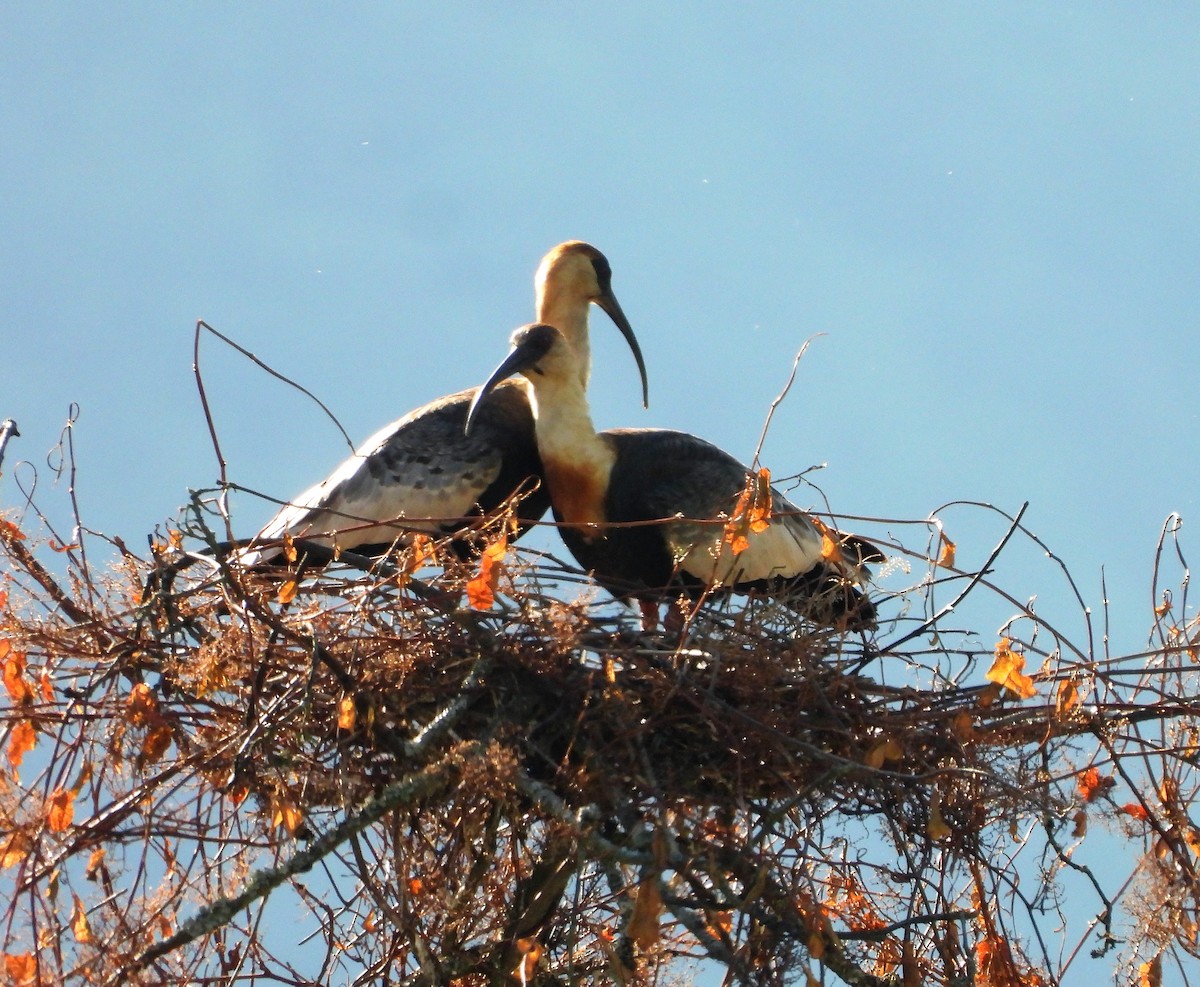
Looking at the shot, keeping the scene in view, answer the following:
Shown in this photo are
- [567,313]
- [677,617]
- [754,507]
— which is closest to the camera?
[754,507]

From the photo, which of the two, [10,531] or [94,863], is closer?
[94,863]

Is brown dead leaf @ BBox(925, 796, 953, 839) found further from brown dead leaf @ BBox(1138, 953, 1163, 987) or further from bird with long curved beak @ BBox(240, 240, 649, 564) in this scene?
bird with long curved beak @ BBox(240, 240, 649, 564)

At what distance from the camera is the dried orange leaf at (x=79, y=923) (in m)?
3.84

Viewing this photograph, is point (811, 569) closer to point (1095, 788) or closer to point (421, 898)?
point (1095, 788)

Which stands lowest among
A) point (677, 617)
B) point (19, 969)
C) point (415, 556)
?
point (19, 969)

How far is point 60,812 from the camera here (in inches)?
153

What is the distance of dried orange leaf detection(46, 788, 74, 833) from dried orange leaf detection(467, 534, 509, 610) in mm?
997

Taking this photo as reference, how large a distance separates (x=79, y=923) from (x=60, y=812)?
0.25 metres

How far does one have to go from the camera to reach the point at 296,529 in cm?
612

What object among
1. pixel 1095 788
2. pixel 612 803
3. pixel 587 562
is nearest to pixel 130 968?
pixel 612 803

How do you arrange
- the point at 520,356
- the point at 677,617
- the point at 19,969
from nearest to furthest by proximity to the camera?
the point at 19,969 < the point at 677,617 < the point at 520,356

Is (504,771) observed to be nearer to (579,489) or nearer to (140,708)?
(140,708)

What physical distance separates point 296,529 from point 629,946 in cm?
236

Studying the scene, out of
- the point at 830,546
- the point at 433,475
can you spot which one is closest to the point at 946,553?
the point at 830,546
